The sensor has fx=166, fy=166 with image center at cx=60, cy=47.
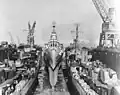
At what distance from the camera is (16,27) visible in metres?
2.73

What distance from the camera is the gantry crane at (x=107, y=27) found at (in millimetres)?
2635

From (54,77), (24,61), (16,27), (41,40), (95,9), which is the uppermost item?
(95,9)

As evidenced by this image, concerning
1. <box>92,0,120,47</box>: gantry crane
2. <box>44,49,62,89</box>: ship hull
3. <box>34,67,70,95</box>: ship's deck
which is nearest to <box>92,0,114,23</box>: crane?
<box>92,0,120,47</box>: gantry crane

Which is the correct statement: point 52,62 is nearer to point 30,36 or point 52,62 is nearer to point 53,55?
point 53,55

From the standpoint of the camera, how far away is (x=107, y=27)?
273cm

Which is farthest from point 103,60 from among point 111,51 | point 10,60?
point 10,60

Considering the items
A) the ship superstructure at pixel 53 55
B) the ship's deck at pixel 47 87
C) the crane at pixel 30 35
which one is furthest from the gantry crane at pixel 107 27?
the crane at pixel 30 35

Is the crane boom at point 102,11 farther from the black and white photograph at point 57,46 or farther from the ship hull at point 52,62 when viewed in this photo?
the ship hull at point 52,62

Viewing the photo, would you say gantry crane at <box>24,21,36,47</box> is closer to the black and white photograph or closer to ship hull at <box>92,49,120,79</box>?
the black and white photograph

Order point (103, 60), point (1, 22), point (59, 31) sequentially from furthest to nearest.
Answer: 1. point (59, 31)
2. point (103, 60)
3. point (1, 22)

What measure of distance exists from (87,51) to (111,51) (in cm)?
49

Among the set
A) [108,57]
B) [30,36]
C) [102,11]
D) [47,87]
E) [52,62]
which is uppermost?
[102,11]

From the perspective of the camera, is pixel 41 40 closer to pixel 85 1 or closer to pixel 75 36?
pixel 75 36

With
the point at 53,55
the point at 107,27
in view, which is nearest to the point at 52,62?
the point at 53,55
